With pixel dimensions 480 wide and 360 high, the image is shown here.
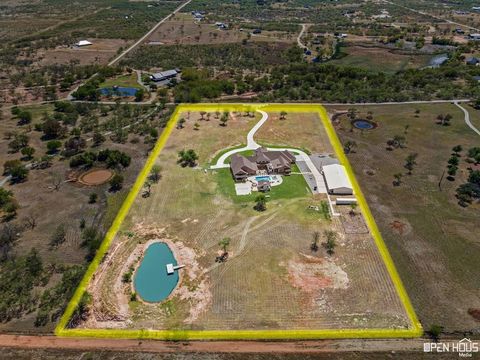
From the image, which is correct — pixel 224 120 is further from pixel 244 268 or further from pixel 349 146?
pixel 244 268

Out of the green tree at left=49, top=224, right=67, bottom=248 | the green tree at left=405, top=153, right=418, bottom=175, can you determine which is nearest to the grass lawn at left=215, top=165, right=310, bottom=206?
the green tree at left=405, top=153, right=418, bottom=175

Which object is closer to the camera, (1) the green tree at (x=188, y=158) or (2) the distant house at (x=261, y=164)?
(2) the distant house at (x=261, y=164)

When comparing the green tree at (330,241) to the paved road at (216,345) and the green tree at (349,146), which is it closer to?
the paved road at (216,345)

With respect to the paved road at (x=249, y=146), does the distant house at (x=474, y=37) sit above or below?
above

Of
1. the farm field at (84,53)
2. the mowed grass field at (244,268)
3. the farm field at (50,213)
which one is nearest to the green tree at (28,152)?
the farm field at (50,213)

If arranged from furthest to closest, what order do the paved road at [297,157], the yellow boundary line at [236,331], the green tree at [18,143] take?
the green tree at [18,143], the paved road at [297,157], the yellow boundary line at [236,331]

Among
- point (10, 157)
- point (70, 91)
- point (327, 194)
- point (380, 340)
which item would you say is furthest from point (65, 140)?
point (380, 340)

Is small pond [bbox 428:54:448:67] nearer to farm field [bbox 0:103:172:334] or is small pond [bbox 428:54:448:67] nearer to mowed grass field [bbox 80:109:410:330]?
mowed grass field [bbox 80:109:410:330]
